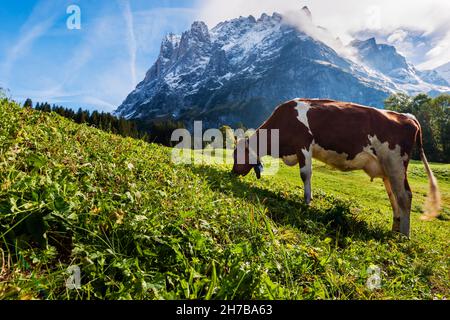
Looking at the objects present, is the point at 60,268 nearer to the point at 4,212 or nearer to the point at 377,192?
the point at 4,212

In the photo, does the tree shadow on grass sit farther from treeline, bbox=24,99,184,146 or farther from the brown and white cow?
treeline, bbox=24,99,184,146

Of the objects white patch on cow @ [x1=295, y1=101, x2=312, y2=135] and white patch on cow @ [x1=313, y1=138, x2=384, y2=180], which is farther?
white patch on cow @ [x1=295, y1=101, x2=312, y2=135]

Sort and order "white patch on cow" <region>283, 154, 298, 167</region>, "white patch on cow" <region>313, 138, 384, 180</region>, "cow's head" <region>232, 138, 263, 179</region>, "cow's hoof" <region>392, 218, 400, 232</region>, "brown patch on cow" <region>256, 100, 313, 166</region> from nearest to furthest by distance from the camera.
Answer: "cow's hoof" <region>392, 218, 400, 232</region>, "white patch on cow" <region>313, 138, 384, 180</region>, "brown patch on cow" <region>256, 100, 313, 166</region>, "white patch on cow" <region>283, 154, 298, 167</region>, "cow's head" <region>232, 138, 263, 179</region>

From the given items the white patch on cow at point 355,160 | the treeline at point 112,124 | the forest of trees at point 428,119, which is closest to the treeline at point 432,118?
the forest of trees at point 428,119

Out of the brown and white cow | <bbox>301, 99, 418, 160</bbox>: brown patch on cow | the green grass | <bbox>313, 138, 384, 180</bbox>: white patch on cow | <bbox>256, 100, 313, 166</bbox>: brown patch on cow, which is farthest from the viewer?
<bbox>256, 100, 313, 166</bbox>: brown patch on cow

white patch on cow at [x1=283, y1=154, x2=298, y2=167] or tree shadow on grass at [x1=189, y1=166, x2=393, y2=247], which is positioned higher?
white patch on cow at [x1=283, y1=154, x2=298, y2=167]

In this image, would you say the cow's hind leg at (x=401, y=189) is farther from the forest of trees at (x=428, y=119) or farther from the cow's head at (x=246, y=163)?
the forest of trees at (x=428, y=119)

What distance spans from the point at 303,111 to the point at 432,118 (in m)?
86.7

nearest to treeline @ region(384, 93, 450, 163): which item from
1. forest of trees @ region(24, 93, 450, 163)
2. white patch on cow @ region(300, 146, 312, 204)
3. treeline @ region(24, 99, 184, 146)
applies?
forest of trees @ region(24, 93, 450, 163)

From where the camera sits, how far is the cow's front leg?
10750mm

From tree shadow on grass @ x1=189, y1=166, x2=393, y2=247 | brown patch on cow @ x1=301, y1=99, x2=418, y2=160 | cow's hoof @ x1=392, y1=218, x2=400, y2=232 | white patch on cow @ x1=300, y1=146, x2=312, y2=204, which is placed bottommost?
cow's hoof @ x1=392, y1=218, x2=400, y2=232

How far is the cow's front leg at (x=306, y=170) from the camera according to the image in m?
10.8

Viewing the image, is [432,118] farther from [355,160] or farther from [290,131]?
[290,131]
